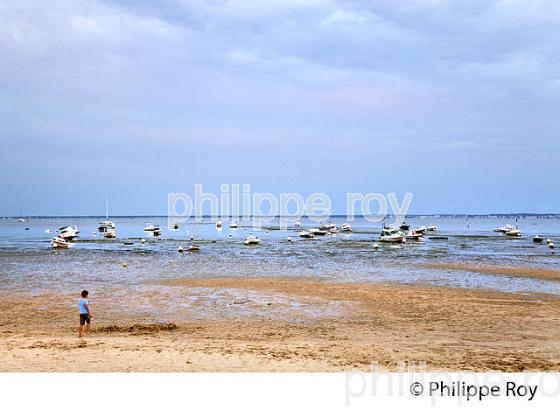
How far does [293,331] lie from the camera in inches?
645

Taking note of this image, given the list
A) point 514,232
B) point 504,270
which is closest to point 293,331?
point 504,270

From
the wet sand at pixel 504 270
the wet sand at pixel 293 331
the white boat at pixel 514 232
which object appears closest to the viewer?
the wet sand at pixel 293 331

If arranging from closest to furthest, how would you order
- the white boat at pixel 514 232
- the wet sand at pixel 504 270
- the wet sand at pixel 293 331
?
1. the wet sand at pixel 293 331
2. the wet sand at pixel 504 270
3. the white boat at pixel 514 232

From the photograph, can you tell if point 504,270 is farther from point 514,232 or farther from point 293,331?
point 514,232

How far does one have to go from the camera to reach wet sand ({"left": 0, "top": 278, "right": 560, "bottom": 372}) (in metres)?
11.4

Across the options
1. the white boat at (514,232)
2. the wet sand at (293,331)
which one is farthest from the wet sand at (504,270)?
the white boat at (514,232)

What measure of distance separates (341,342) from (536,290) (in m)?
16.3

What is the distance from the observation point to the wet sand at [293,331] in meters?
11.4

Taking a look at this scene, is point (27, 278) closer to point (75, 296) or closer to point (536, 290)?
point (75, 296)

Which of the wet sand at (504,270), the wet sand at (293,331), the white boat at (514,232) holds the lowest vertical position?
the white boat at (514,232)

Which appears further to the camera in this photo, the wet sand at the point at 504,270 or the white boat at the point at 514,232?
the white boat at the point at 514,232

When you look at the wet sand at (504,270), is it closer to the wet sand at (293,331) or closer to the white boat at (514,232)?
the wet sand at (293,331)

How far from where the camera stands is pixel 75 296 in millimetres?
23812

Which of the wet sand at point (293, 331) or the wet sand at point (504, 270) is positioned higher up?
the wet sand at point (293, 331)
